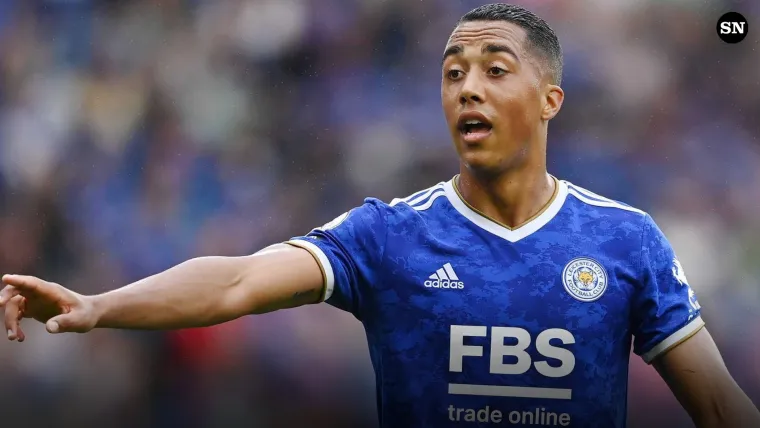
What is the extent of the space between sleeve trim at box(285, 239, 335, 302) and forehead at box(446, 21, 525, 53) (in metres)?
0.97

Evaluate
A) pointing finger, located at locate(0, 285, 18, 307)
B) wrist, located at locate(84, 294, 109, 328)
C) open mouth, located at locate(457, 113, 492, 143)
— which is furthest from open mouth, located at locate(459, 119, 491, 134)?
pointing finger, located at locate(0, 285, 18, 307)

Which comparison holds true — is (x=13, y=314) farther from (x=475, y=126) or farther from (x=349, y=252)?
(x=475, y=126)

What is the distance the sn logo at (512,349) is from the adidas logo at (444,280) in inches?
6.0

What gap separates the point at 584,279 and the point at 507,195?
44 centimetres

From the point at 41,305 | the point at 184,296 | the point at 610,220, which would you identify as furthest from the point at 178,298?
the point at 610,220

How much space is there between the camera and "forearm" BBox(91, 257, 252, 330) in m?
3.06

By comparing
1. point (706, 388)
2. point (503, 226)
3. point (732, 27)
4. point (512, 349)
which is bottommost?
point (706, 388)

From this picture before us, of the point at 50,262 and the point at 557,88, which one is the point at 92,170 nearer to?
the point at 50,262

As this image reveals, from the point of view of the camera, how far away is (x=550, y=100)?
160 inches

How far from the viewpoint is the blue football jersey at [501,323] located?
3713 millimetres

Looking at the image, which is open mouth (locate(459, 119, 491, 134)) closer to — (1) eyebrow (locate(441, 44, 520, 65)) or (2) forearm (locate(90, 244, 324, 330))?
(1) eyebrow (locate(441, 44, 520, 65))

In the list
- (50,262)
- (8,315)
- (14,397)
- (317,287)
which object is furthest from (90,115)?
(8,315)

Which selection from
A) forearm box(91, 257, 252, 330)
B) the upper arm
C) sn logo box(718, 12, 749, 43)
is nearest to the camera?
forearm box(91, 257, 252, 330)

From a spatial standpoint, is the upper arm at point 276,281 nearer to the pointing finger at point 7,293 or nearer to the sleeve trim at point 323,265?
the sleeve trim at point 323,265
